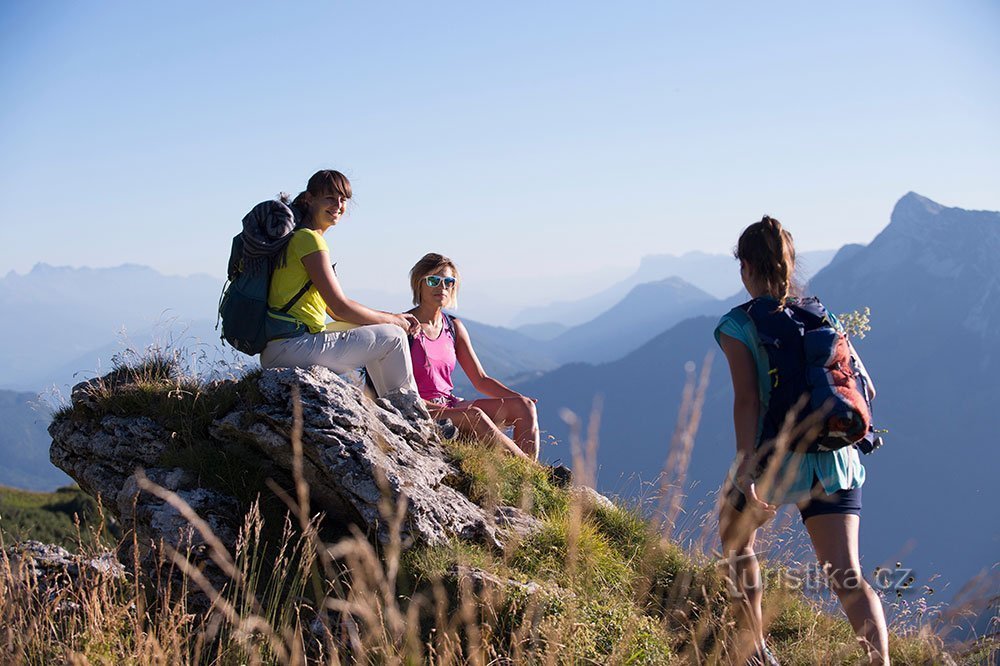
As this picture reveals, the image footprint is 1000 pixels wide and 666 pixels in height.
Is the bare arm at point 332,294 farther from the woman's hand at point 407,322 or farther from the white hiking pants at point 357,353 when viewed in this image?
the woman's hand at point 407,322

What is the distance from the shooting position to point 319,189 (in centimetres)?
595

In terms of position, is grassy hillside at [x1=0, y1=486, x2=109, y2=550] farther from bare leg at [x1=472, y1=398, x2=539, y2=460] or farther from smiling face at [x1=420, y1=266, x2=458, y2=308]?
bare leg at [x1=472, y1=398, x2=539, y2=460]

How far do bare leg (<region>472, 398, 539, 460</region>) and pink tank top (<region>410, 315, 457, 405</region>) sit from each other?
1.46 ft

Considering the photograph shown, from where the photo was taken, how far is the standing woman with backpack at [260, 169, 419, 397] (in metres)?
5.76

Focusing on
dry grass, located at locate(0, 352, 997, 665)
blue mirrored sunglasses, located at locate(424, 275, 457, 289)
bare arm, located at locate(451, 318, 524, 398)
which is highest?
blue mirrored sunglasses, located at locate(424, 275, 457, 289)

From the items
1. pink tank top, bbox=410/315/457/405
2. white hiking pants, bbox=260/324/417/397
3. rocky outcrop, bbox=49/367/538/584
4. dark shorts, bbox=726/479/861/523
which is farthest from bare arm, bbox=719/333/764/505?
pink tank top, bbox=410/315/457/405

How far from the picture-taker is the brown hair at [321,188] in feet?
19.5

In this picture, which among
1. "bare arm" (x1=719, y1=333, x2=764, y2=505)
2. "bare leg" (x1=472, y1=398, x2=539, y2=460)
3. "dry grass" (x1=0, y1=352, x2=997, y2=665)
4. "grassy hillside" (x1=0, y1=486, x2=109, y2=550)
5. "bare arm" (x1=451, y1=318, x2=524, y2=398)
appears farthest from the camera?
"grassy hillside" (x1=0, y1=486, x2=109, y2=550)

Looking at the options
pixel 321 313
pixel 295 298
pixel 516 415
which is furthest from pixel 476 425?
pixel 295 298

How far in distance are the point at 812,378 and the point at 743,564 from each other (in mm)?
1081

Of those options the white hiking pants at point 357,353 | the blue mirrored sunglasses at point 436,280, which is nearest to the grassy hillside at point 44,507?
the blue mirrored sunglasses at point 436,280

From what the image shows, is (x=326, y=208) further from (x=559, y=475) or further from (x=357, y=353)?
(x=559, y=475)

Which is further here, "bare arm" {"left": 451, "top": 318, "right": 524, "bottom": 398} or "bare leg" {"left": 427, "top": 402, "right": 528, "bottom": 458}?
"bare arm" {"left": 451, "top": 318, "right": 524, "bottom": 398}

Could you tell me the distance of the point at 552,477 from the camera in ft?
21.0
